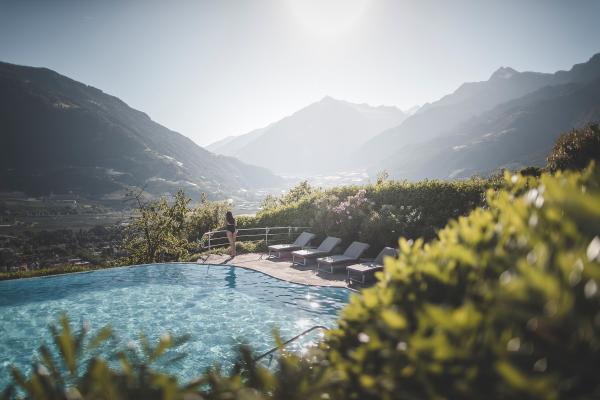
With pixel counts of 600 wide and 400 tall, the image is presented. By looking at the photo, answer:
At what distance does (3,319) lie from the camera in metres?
10.5

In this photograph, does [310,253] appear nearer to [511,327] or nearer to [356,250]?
[356,250]

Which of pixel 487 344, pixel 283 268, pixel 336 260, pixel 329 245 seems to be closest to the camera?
pixel 487 344

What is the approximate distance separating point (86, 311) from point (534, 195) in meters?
13.3

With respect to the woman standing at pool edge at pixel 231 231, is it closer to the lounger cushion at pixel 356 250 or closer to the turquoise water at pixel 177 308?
the turquoise water at pixel 177 308

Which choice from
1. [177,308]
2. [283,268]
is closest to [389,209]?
[283,268]

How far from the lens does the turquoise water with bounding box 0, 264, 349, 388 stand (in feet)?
28.5

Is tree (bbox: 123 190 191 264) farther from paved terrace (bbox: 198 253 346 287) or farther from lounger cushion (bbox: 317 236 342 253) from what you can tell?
lounger cushion (bbox: 317 236 342 253)

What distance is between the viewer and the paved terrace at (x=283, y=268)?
40.1 ft

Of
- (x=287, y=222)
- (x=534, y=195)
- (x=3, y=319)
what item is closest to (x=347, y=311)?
(x=534, y=195)

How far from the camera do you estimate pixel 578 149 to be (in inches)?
519

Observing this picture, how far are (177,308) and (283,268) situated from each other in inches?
192

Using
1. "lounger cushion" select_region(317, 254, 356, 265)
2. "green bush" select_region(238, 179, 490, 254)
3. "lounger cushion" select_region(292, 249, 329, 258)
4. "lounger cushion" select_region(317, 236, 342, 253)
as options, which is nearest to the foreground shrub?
"lounger cushion" select_region(317, 254, 356, 265)

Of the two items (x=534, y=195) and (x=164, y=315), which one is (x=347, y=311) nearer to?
(x=534, y=195)

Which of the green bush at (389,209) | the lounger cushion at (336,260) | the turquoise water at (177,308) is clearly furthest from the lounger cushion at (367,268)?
the green bush at (389,209)
